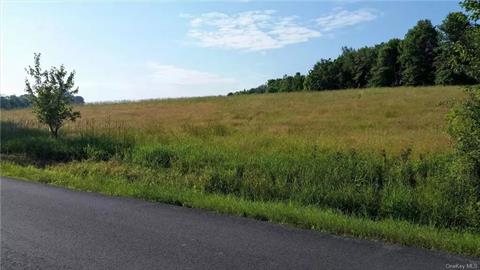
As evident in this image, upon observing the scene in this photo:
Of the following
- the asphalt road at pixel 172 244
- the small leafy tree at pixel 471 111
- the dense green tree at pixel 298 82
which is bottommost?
the asphalt road at pixel 172 244

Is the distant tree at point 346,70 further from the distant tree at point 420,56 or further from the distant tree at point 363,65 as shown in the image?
the distant tree at point 420,56

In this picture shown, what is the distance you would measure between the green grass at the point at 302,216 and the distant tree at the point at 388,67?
293ft

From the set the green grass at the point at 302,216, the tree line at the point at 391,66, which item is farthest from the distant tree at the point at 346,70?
the green grass at the point at 302,216

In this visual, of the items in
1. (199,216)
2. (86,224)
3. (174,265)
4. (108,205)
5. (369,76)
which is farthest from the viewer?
(369,76)

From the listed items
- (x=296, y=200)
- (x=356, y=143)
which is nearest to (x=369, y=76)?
(x=356, y=143)

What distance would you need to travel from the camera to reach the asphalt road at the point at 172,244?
5.45 m

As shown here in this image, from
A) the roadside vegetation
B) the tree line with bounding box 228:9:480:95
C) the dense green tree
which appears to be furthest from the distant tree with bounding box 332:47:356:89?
the roadside vegetation

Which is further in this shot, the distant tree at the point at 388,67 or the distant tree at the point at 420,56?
the distant tree at the point at 388,67

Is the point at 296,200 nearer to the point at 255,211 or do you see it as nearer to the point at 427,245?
the point at 255,211

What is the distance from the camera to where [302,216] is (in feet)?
24.2

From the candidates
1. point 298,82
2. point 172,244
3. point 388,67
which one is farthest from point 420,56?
point 172,244

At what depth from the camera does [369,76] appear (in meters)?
104

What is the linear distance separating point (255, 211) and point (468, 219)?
3243 millimetres

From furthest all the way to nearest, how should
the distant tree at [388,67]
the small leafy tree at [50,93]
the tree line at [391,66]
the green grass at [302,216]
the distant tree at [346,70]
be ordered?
the distant tree at [346,70]
the distant tree at [388,67]
the tree line at [391,66]
the small leafy tree at [50,93]
the green grass at [302,216]
